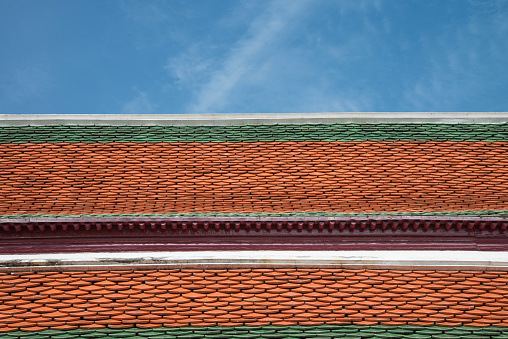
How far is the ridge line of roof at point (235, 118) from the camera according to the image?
12.9 metres

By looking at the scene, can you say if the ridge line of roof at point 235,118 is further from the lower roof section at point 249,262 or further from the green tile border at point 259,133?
the lower roof section at point 249,262

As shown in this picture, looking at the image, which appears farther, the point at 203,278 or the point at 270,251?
the point at 270,251

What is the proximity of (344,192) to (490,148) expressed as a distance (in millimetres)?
3749

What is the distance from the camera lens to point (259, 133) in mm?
12727

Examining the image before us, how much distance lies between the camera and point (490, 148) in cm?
1228

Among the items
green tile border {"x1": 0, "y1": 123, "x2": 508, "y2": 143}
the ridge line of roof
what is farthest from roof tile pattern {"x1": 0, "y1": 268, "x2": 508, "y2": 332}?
the ridge line of roof

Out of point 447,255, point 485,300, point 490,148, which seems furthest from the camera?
point 490,148

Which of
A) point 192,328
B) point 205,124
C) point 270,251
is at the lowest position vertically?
A: point 192,328

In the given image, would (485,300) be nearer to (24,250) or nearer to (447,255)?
(447,255)

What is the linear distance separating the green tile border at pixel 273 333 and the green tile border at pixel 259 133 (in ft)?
16.9

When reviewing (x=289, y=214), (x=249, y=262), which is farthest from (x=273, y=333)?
(x=289, y=214)

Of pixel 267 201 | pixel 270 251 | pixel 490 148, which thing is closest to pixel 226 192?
pixel 267 201

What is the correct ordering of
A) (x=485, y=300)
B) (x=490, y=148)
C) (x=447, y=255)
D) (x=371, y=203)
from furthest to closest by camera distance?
(x=490, y=148), (x=371, y=203), (x=447, y=255), (x=485, y=300)

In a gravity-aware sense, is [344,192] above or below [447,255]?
above
